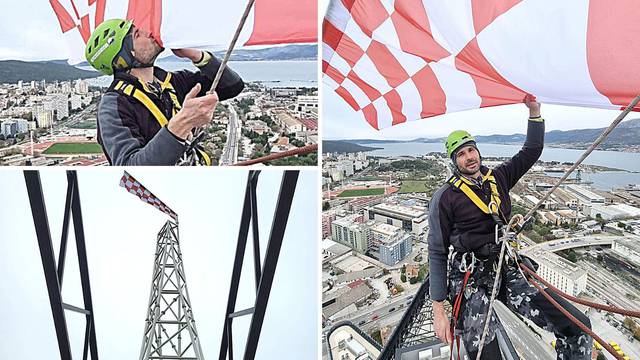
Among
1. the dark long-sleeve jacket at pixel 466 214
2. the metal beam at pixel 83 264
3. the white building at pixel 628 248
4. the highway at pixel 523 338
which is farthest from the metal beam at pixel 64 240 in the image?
the white building at pixel 628 248

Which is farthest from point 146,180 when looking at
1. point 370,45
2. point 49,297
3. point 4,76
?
point 370,45

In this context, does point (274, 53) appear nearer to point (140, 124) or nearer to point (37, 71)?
point (140, 124)

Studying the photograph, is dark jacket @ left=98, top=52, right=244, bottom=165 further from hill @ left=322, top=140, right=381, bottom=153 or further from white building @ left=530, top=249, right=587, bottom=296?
white building @ left=530, top=249, right=587, bottom=296

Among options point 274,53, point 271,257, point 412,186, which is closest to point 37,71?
point 274,53

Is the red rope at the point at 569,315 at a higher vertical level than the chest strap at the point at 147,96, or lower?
lower

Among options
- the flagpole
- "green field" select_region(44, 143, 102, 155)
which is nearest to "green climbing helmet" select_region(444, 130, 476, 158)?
the flagpole

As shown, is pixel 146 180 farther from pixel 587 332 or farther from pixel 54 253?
pixel 587 332

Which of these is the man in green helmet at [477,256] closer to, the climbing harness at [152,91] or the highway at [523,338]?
the highway at [523,338]

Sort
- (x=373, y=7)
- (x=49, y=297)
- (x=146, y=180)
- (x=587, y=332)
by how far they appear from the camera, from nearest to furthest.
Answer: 1. (x=587, y=332)
2. (x=373, y=7)
3. (x=146, y=180)
4. (x=49, y=297)
